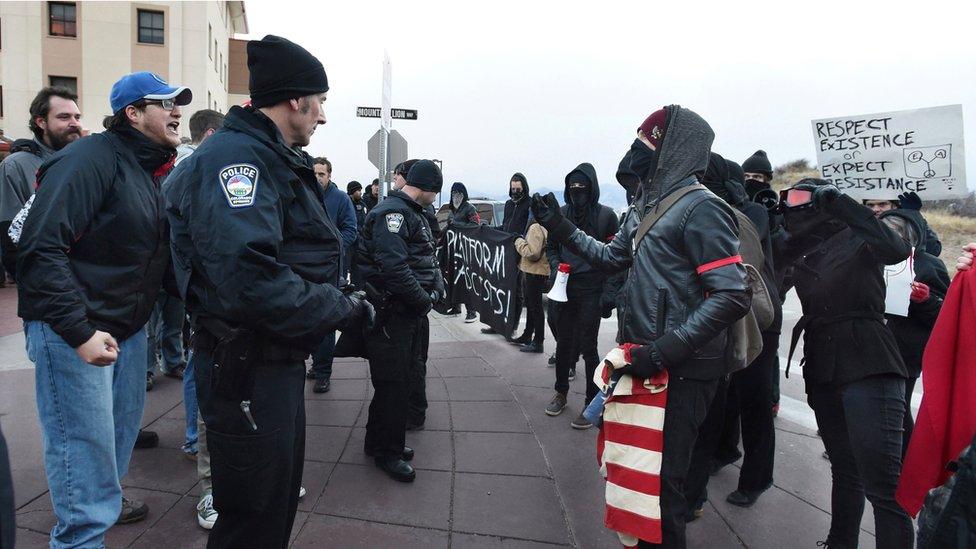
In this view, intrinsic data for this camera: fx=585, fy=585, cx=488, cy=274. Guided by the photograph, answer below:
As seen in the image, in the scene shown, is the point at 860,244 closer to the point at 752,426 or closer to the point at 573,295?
the point at 752,426

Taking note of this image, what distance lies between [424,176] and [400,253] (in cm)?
61

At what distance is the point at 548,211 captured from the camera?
3127 millimetres

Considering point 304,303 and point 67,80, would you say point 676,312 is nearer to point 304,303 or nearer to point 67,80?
point 304,303

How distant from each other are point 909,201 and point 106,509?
4.08 meters

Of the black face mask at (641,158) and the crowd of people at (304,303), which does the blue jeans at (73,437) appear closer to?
the crowd of people at (304,303)

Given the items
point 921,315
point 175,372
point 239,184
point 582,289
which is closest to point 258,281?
point 239,184

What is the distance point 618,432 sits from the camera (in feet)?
8.02

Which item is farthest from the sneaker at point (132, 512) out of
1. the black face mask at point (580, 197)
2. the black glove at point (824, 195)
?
the black face mask at point (580, 197)

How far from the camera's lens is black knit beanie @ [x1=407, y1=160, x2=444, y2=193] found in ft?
13.1

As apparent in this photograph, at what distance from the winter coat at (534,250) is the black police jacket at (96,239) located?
13.6ft

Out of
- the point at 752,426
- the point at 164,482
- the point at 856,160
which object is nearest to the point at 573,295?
the point at 752,426

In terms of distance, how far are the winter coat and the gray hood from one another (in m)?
3.78

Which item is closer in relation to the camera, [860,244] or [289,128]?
[289,128]

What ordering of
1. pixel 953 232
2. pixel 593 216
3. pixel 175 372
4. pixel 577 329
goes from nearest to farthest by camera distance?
pixel 577 329 → pixel 593 216 → pixel 175 372 → pixel 953 232
